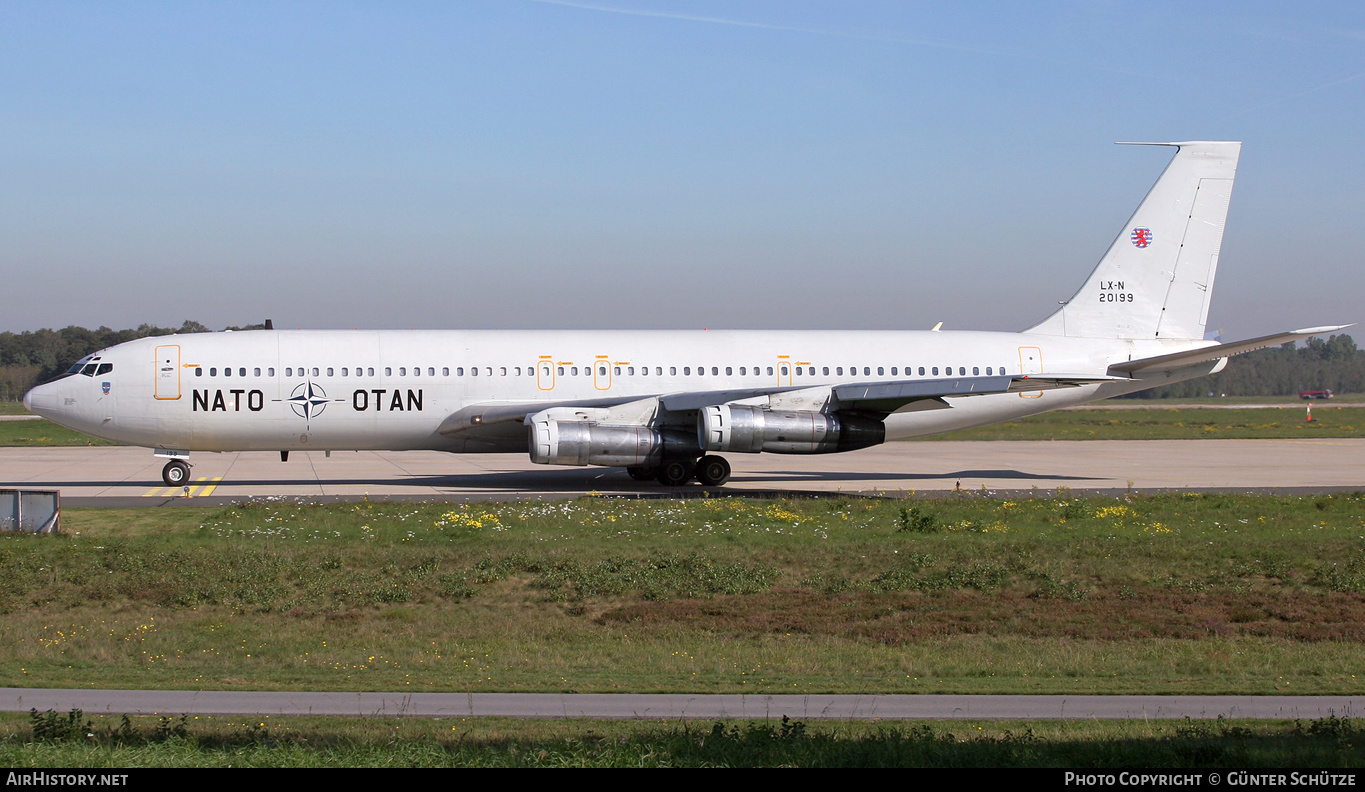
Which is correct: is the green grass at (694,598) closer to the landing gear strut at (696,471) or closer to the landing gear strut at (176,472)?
the landing gear strut at (696,471)

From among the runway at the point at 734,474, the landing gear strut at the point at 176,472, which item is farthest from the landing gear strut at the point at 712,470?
the landing gear strut at the point at 176,472

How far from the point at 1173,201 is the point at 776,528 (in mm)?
19043

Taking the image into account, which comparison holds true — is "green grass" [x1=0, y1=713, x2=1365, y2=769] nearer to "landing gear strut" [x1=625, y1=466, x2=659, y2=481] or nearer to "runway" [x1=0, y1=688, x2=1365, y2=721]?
"runway" [x1=0, y1=688, x2=1365, y2=721]

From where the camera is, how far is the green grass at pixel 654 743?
800 cm

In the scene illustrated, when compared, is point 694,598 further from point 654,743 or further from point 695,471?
point 695,471

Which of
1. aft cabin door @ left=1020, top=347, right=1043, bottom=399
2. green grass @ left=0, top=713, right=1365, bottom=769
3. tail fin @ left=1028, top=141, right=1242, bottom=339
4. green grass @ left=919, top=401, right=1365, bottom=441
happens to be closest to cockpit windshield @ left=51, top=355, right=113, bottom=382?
green grass @ left=0, top=713, right=1365, bottom=769

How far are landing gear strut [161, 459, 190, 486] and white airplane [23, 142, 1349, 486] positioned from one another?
0.04 meters

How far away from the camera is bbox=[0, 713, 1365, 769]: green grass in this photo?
A: 7996 mm

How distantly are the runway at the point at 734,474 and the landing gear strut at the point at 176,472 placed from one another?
44 centimetres

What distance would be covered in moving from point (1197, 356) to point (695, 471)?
47.9 ft

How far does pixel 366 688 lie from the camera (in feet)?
38.7

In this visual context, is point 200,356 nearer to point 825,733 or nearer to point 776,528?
point 776,528

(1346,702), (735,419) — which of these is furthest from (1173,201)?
(1346,702)
